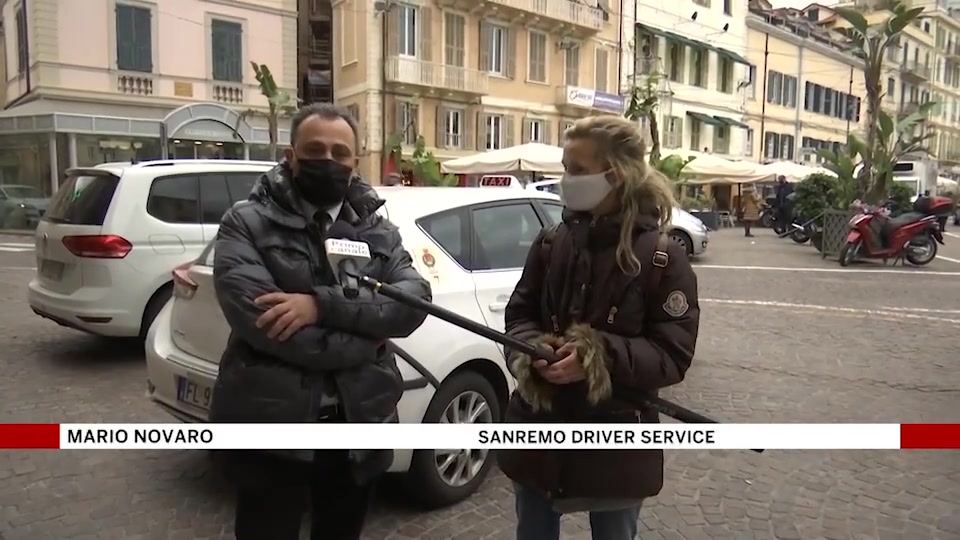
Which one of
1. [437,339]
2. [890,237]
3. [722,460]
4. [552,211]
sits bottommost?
[722,460]

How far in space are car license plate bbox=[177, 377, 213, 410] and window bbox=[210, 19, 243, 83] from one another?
10818mm

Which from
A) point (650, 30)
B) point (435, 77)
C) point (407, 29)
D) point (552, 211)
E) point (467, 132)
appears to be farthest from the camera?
point (650, 30)

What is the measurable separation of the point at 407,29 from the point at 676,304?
24.0 metres

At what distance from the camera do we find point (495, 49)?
2695 centimetres

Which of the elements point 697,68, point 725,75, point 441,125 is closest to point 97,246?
point 441,125

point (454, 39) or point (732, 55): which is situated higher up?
point (732, 55)

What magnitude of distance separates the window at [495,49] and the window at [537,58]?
3.95ft

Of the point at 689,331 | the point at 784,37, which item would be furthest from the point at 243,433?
the point at 784,37

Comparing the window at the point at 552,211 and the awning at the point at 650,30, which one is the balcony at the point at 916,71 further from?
the window at the point at 552,211

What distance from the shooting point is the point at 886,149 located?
564 inches

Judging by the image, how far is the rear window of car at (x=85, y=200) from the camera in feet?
18.4

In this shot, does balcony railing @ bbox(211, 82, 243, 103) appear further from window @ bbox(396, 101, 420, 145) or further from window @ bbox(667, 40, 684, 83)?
window @ bbox(667, 40, 684, 83)

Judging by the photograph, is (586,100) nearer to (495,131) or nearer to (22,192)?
(495,131)

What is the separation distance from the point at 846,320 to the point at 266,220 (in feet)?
26.2
